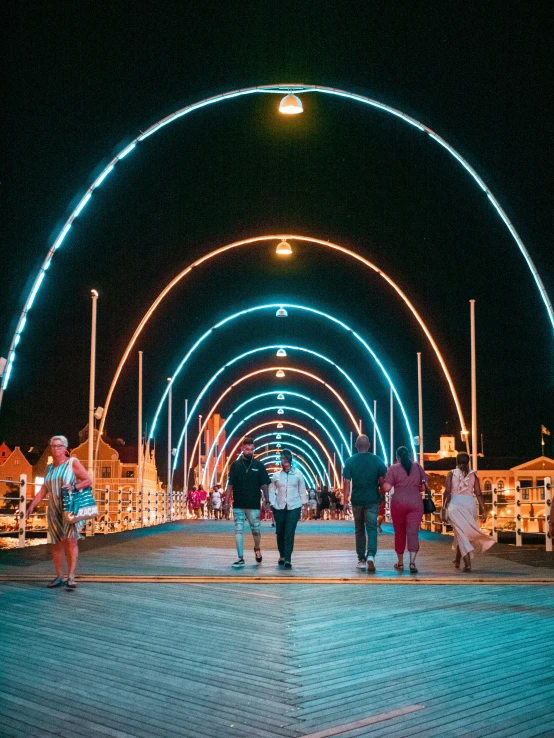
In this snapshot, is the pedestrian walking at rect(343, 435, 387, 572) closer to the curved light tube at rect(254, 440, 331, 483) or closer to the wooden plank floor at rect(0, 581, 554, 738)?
the wooden plank floor at rect(0, 581, 554, 738)

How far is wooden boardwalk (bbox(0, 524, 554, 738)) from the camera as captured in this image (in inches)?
218

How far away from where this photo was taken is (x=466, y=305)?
1796 inches

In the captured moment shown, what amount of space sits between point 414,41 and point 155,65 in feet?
17.9

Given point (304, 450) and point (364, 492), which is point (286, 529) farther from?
point (304, 450)

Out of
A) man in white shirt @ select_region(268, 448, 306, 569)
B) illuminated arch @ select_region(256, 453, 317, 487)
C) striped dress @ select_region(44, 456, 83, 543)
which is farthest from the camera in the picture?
illuminated arch @ select_region(256, 453, 317, 487)

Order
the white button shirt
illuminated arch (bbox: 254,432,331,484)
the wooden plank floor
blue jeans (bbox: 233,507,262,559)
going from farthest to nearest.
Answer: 1. illuminated arch (bbox: 254,432,331,484)
2. the white button shirt
3. blue jeans (bbox: 233,507,262,559)
4. the wooden plank floor

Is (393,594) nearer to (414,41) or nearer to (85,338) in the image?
(414,41)

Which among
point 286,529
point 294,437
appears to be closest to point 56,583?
point 286,529

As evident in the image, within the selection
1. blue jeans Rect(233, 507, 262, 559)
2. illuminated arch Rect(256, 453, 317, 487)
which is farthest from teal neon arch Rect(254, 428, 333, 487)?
blue jeans Rect(233, 507, 262, 559)

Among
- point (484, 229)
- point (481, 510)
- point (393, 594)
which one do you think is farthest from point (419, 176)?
point (393, 594)

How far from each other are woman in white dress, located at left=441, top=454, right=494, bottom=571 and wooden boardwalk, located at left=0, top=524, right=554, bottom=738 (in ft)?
8.48

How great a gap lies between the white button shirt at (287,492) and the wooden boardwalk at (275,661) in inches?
147

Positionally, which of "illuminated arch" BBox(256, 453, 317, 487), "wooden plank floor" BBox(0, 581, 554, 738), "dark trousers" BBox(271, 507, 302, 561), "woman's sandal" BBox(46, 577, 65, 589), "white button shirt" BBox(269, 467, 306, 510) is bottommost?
"wooden plank floor" BBox(0, 581, 554, 738)

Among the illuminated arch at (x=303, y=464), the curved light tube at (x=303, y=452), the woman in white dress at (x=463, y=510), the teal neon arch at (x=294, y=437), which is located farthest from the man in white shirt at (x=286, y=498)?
the illuminated arch at (x=303, y=464)
